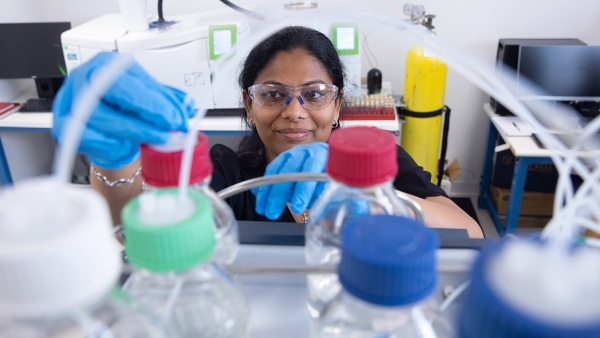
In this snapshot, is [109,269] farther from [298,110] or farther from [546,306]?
[298,110]

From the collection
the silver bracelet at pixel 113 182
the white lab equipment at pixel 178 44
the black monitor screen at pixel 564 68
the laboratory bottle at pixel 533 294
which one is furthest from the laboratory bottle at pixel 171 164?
the black monitor screen at pixel 564 68

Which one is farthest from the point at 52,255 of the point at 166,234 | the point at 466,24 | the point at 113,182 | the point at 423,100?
the point at 466,24

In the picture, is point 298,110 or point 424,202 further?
point 298,110

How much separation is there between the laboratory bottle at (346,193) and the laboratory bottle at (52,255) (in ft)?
0.56

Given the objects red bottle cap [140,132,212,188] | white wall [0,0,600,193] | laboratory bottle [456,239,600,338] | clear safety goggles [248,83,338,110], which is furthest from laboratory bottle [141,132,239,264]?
white wall [0,0,600,193]

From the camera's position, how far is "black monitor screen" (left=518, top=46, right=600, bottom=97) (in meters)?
2.31

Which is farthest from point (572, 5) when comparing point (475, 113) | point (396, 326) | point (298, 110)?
point (396, 326)

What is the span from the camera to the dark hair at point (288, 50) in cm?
129

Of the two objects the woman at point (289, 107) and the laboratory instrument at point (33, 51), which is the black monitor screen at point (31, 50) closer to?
the laboratory instrument at point (33, 51)

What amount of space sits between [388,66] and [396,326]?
2816mm

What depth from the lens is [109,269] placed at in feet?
Result: 0.93

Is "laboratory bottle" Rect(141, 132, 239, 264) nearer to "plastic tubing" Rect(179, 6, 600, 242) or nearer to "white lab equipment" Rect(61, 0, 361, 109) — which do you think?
"plastic tubing" Rect(179, 6, 600, 242)

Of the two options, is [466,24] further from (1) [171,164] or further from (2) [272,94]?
(1) [171,164]

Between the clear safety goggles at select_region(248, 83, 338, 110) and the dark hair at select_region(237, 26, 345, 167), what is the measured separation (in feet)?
0.21
